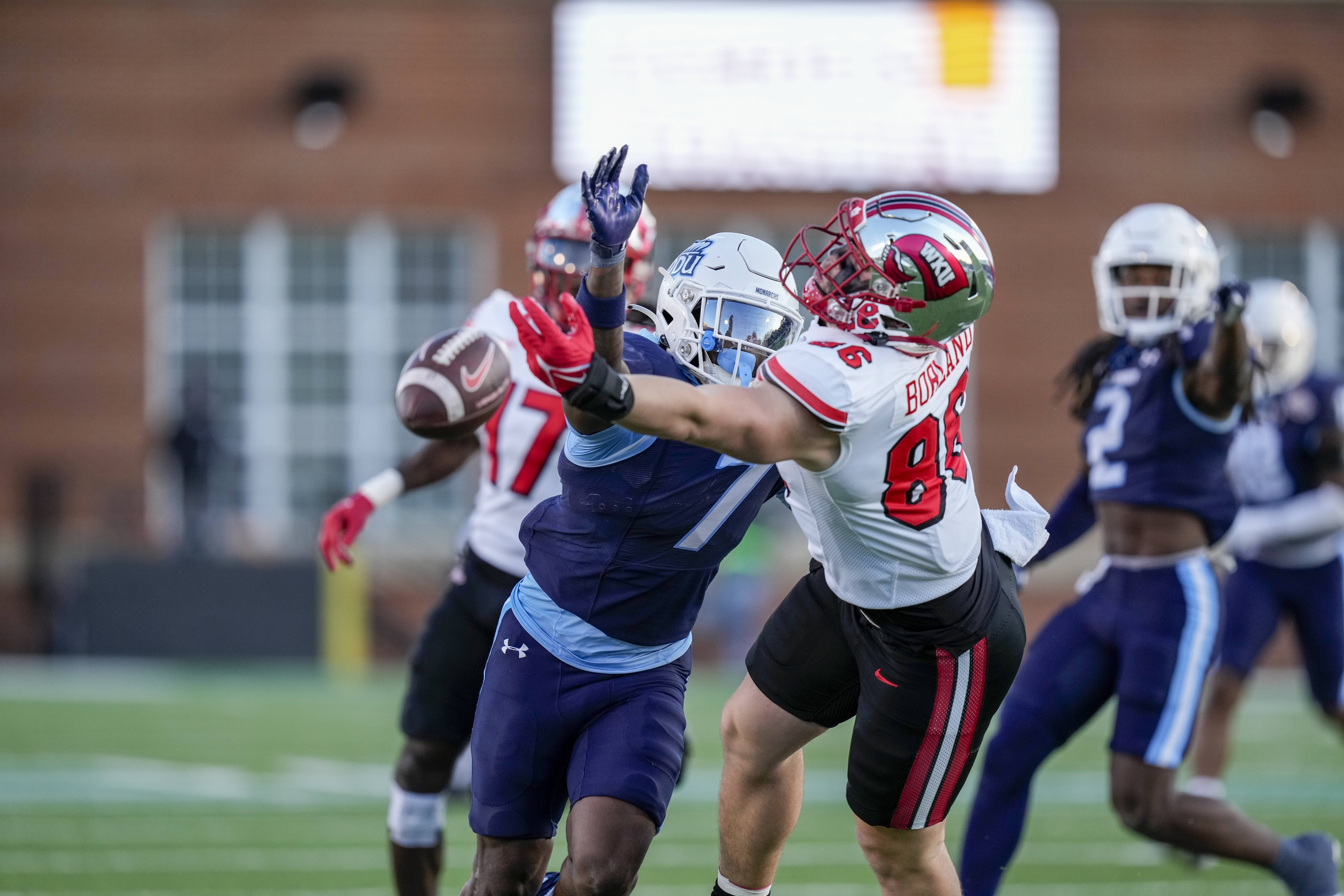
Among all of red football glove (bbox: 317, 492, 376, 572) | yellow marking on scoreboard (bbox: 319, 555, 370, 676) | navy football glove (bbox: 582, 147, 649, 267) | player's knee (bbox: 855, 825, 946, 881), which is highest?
navy football glove (bbox: 582, 147, 649, 267)

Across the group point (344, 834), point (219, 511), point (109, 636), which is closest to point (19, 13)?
point (219, 511)

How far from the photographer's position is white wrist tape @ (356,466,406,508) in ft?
15.5

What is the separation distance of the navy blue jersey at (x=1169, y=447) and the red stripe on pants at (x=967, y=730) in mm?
1404

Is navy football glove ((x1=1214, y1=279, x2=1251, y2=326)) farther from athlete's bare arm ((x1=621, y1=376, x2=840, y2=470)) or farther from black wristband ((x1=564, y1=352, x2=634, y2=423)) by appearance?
black wristband ((x1=564, y1=352, x2=634, y2=423))

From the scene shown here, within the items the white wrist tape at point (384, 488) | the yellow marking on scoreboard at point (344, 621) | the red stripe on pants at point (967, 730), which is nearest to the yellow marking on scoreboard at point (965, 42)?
the yellow marking on scoreboard at point (344, 621)

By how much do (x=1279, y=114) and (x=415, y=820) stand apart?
17239 millimetres

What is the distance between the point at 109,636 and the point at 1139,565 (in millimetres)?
12970

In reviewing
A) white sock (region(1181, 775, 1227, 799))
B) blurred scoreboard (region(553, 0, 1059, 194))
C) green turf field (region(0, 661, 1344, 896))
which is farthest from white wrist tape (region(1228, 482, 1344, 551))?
blurred scoreboard (region(553, 0, 1059, 194))

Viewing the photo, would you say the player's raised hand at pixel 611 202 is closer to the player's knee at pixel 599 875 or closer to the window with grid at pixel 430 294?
the player's knee at pixel 599 875

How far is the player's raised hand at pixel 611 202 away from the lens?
9.77 ft

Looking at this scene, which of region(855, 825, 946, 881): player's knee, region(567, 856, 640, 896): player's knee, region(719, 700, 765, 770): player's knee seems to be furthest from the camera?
region(719, 700, 765, 770): player's knee

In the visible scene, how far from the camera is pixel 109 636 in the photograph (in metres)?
15.6

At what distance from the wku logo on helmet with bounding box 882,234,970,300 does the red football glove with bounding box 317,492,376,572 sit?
1.94 meters

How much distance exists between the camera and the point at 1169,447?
15.4 ft
